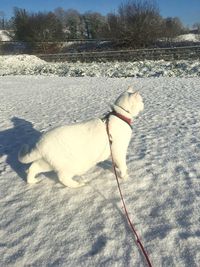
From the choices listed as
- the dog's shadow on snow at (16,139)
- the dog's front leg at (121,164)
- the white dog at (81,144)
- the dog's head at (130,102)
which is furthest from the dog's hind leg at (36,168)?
the dog's head at (130,102)

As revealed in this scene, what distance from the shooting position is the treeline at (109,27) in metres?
37.3

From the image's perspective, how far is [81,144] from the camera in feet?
13.1

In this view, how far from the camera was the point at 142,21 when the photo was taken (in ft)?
125

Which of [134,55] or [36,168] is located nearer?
[36,168]

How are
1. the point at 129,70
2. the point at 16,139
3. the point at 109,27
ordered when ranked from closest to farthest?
the point at 16,139 < the point at 129,70 < the point at 109,27

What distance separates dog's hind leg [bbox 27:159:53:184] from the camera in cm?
411

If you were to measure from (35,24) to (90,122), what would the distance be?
4370 centimetres

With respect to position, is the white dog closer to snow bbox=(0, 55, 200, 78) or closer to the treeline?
snow bbox=(0, 55, 200, 78)

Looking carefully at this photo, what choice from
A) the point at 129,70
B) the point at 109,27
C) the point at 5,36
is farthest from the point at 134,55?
the point at 5,36

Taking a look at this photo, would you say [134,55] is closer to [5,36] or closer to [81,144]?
[81,144]

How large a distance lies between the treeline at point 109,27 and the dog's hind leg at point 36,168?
33641 millimetres

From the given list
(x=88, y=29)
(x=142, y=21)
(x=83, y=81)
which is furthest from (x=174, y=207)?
(x=88, y=29)

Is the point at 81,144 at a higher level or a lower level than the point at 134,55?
lower

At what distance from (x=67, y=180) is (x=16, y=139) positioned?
283 centimetres
